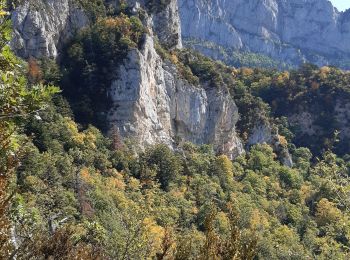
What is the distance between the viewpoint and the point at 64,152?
41.2 meters

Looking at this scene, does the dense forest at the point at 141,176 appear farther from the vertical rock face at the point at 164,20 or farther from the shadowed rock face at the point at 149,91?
the vertical rock face at the point at 164,20

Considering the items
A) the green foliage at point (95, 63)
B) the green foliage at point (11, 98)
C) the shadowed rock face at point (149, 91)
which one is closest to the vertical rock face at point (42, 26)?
the shadowed rock face at point (149, 91)

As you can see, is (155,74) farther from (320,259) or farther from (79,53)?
(320,259)

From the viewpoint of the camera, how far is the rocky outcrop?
5062cm

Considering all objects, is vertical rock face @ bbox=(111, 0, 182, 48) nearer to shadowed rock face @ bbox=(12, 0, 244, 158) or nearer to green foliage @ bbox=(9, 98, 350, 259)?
shadowed rock face @ bbox=(12, 0, 244, 158)

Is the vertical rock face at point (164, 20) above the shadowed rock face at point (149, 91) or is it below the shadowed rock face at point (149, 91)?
above

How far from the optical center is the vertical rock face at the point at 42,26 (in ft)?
149

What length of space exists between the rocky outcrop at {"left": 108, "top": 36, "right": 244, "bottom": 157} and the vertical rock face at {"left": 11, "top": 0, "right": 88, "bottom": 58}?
7468 mm

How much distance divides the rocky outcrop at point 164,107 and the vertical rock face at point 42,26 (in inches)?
294

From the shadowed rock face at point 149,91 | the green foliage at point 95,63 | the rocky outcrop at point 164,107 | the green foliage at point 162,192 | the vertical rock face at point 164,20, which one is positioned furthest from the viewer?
the vertical rock face at point 164,20

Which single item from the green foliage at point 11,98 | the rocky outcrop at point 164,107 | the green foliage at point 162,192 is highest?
the green foliage at point 11,98

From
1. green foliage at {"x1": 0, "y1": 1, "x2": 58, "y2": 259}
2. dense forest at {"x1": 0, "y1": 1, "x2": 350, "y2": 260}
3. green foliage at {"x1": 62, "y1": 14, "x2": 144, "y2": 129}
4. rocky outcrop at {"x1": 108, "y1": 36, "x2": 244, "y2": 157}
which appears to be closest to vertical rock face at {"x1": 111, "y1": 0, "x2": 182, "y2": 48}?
dense forest at {"x1": 0, "y1": 1, "x2": 350, "y2": 260}

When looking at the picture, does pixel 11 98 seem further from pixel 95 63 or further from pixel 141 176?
pixel 95 63

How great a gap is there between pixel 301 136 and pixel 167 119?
36.0 m
